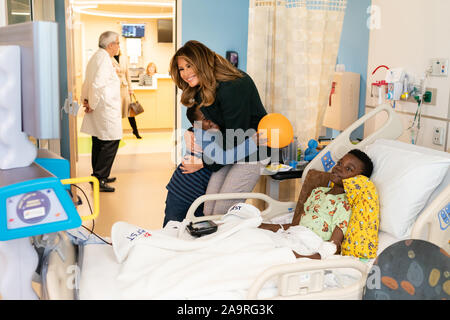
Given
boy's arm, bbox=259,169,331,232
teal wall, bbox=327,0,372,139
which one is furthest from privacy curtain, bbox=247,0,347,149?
boy's arm, bbox=259,169,331,232

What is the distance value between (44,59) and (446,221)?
5.22ft

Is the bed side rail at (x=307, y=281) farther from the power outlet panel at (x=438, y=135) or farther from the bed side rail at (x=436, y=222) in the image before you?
the power outlet panel at (x=438, y=135)

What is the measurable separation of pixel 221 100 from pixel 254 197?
1.75ft

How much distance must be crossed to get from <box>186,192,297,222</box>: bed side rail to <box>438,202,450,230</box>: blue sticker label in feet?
2.87

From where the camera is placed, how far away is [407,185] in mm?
2191

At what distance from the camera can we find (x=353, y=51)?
3.87 m

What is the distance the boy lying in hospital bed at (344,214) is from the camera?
7.00ft

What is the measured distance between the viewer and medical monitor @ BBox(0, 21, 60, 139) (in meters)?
1.26

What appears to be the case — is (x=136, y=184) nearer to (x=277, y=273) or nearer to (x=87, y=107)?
(x=87, y=107)

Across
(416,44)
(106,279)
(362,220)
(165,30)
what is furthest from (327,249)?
(165,30)

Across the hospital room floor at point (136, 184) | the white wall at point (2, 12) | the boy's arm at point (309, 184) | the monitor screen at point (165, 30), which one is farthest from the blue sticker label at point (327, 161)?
the monitor screen at point (165, 30)

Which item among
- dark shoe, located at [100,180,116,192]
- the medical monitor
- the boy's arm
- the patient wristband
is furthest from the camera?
dark shoe, located at [100,180,116,192]

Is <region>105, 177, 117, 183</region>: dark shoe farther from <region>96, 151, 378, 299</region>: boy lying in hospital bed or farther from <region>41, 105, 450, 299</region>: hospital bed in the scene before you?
<region>41, 105, 450, 299</region>: hospital bed
